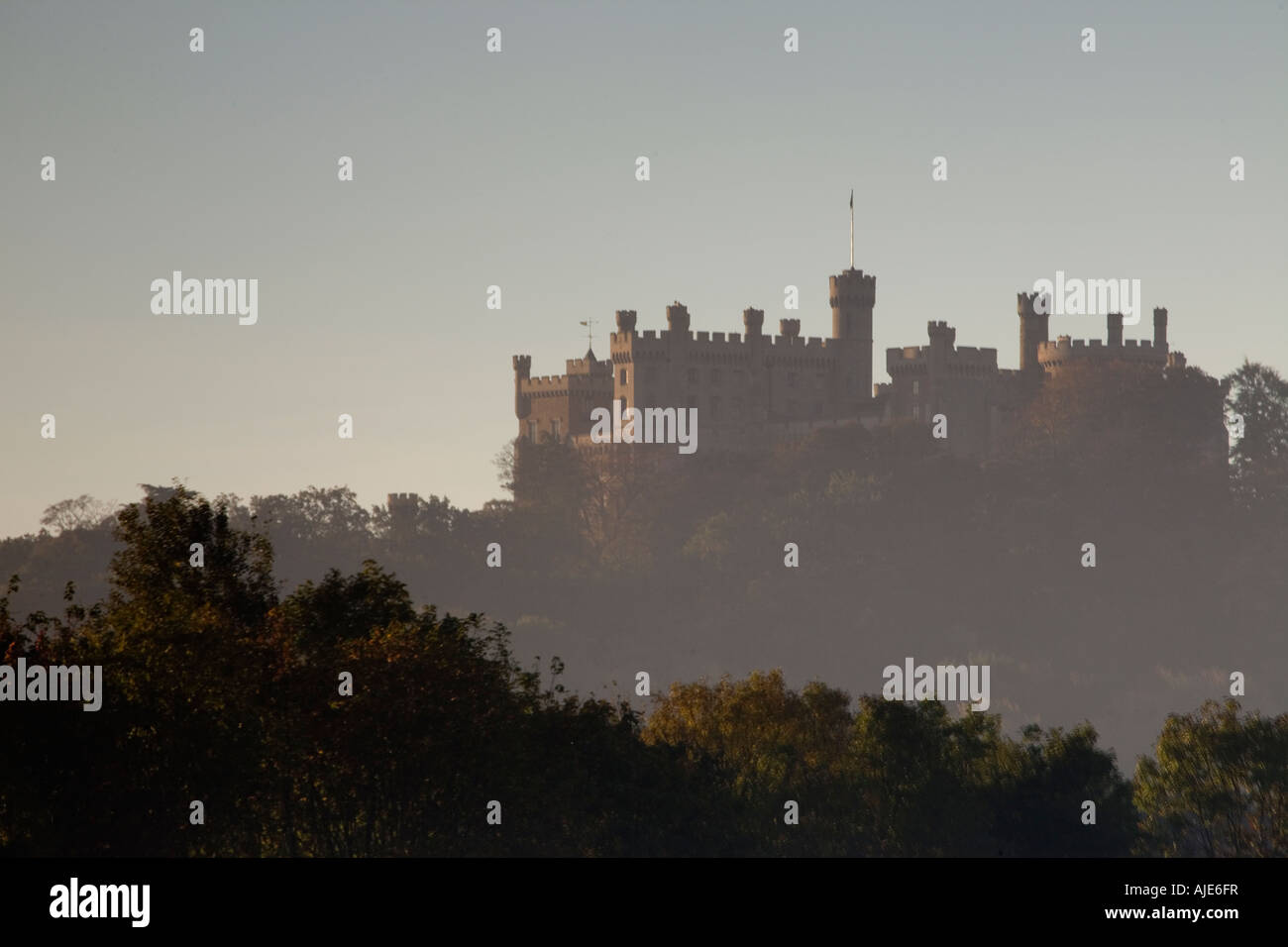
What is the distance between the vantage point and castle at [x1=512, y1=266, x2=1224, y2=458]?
120 m

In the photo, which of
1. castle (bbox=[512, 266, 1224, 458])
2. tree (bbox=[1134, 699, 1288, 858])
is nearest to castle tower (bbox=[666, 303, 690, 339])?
castle (bbox=[512, 266, 1224, 458])

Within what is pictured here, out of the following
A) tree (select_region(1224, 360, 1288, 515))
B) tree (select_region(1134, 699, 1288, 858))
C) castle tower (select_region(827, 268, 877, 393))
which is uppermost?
castle tower (select_region(827, 268, 877, 393))

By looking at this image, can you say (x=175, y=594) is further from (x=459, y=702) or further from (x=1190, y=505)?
(x=1190, y=505)

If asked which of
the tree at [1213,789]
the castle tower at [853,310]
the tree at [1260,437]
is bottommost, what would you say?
the tree at [1213,789]

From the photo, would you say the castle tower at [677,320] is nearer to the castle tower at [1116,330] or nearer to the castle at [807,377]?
the castle at [807,377]

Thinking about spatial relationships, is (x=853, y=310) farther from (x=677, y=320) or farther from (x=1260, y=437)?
(x=1260, y=437)

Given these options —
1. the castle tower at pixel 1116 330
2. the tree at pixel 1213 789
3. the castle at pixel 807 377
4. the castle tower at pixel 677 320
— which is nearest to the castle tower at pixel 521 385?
the castle at pixel 807 377

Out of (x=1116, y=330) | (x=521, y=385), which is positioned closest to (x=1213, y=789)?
(x=1116, y=330)

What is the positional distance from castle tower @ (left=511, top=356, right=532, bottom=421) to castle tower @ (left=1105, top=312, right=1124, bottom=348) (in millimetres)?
37769

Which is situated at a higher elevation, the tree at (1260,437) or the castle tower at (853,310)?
the castle tower at (853,310)

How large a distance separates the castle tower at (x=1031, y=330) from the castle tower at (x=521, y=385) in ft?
107

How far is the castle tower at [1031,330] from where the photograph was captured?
123312 millimetres

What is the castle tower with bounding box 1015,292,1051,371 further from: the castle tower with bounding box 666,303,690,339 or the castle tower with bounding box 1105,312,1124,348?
the castle tower with bounding box 666,303,690,339
